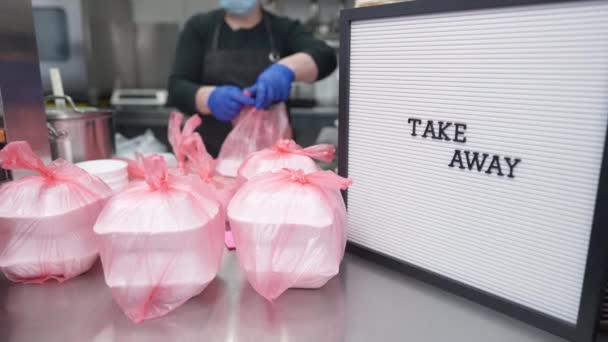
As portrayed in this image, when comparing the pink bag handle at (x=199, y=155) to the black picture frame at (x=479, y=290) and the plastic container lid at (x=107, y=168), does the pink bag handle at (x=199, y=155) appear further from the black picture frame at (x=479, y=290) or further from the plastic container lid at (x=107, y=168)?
the black picture frame at (x=479, y=290)

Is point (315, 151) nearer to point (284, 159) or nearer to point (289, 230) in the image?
point (284, 159)

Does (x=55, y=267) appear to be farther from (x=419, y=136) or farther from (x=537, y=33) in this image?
(x=537, y=33)

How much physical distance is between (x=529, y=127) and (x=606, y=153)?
84 millimetres

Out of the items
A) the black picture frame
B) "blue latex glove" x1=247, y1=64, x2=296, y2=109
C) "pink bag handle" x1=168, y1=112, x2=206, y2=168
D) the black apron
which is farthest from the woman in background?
the black picture frame

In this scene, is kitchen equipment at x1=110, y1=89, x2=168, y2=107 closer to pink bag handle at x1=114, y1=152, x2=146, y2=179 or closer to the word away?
pink bag handle at x1=114, y1=152, x2=146, y2=179

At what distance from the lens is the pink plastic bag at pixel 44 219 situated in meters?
0.56

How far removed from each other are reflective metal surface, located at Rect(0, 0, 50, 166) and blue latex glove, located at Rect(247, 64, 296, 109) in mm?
472

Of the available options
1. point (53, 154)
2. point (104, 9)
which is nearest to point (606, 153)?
point (53, 154)

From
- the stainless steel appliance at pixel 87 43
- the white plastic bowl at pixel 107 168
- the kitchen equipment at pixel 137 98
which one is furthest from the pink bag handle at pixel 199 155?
the kitchen equipment at pixel 137 98

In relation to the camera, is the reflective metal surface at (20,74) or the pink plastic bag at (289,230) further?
the reflective metal surface at (20,74)

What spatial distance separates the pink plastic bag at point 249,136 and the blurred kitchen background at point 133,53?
1.83 meters

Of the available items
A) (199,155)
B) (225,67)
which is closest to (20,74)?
(199,155)

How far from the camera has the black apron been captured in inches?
64.4

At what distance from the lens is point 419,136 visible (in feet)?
1.94
